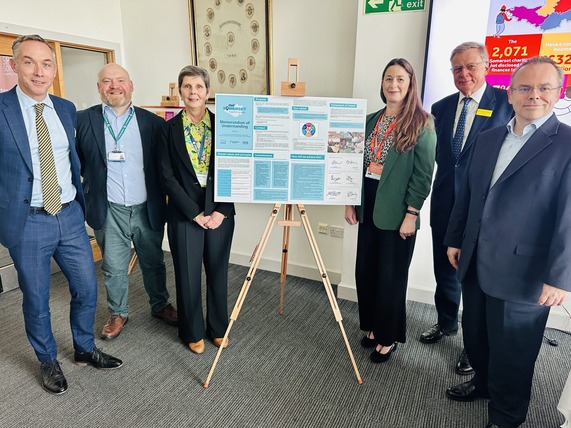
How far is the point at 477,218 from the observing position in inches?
69.4

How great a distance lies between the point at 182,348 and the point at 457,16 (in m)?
2.80

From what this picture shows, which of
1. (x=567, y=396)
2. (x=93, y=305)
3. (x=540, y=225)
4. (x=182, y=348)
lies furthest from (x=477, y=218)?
(x=93, y=305)

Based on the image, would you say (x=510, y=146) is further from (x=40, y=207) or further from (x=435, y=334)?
(x=40, y=207)

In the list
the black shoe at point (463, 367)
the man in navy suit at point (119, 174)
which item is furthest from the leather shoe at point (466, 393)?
the man in navy suit at point (119, 174)

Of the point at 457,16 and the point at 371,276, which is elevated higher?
the point at 457,16

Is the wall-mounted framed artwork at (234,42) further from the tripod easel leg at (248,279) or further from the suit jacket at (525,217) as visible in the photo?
the suit jacket at (525,217)

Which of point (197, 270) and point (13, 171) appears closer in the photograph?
point (13, 171)

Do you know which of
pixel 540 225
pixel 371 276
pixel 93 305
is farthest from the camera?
pixel 371 276

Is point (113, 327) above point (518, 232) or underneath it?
underneath

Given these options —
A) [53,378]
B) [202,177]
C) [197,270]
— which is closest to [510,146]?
[202,177]

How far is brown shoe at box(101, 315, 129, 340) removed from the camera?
8.71 feet

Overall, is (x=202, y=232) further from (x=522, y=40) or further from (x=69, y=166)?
(x=522, y=40)

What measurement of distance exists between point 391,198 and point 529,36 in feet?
4.63

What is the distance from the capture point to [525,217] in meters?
1.55
